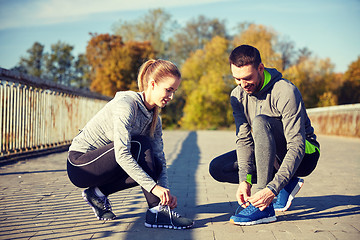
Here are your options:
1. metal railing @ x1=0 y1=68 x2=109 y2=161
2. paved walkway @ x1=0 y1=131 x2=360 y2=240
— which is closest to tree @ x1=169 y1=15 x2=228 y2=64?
metal railing @ x1=0 y1=68 x2=109 y2=161

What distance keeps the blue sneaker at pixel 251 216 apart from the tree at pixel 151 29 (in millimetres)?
44231

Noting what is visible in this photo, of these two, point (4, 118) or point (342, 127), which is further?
point (342, 127)

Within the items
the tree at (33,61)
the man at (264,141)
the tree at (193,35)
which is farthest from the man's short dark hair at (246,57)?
the tree at (33,61)

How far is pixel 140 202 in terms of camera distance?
4.23m

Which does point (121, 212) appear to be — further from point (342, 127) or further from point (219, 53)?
point (219, 53)

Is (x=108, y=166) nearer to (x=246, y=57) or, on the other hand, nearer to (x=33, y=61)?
(x=246, y=57)

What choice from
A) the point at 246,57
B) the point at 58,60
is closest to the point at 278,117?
the point at 246,57

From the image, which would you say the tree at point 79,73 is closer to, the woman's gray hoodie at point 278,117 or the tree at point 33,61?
the tree at point 33,61

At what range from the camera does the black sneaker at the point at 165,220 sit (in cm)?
321

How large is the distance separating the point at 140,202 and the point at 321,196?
213 cm

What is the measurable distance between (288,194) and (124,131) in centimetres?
177

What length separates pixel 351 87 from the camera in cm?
4116

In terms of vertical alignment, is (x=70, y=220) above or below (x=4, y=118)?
below

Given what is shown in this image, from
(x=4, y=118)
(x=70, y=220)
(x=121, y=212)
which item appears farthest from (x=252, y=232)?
(x=4, y=118)
